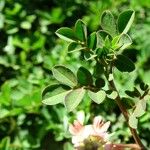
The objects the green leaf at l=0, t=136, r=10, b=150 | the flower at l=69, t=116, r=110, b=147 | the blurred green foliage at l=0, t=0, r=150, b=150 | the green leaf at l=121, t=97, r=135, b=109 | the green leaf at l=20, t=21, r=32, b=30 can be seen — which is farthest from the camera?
the green leaf at l=20, t=21, r=32, b=30

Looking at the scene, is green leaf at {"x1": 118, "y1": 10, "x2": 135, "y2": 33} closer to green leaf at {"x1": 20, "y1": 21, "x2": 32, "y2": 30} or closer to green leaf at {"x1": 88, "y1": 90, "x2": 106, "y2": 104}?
green leaf at {"x1": 88, "y1": 90, "x2": 106, "y2": 104}

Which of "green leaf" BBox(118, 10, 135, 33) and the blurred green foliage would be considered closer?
"green leaf" BBox(118, 10, 135, 33)

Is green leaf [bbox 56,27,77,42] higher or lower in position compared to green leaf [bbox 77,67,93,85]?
higher

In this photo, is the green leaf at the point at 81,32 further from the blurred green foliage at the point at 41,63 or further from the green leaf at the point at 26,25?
the green leaf at the point at 26,25

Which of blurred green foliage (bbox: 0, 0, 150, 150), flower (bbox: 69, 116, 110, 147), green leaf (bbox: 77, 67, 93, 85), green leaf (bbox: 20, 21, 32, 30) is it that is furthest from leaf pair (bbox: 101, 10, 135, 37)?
green leaf (bbox: 20, 21, 32, 30)

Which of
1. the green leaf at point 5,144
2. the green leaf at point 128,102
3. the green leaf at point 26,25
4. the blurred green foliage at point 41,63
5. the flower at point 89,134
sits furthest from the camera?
the green leaf at point 26,25

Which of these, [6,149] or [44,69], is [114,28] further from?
[44,69]

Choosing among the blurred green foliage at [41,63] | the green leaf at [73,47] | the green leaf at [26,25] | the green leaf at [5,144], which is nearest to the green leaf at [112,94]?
the green leaf at [73,47]
